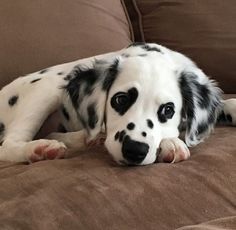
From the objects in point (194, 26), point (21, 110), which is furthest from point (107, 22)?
point (21, 110)

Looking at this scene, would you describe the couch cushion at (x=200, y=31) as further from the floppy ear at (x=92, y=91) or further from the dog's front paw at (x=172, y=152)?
the dog's front paw at (x=172, y=152)

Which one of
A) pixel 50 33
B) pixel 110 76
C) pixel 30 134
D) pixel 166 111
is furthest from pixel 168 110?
pixel 50 33

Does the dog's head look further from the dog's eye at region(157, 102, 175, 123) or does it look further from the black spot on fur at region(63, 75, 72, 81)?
the black spot on fur at region(63, 75, 72, 81)

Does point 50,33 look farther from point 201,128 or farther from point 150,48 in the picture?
point 201,128

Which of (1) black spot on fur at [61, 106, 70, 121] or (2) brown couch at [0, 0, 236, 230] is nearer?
(2) brown couch at [0, 0, 236, 230]

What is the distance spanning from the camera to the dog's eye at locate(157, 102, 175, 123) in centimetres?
169

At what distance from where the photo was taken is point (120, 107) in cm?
171

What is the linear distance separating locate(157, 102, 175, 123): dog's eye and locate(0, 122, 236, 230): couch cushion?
0.15 m

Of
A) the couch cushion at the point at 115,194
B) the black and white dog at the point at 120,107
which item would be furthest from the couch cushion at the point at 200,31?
the couch cushion at the point at 115,194

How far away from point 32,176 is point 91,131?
0.37m

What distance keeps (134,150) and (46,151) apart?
27 cm

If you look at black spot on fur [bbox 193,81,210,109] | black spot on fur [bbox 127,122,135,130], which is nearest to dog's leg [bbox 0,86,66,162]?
black spot on fur [bbox 127,122,135,130]

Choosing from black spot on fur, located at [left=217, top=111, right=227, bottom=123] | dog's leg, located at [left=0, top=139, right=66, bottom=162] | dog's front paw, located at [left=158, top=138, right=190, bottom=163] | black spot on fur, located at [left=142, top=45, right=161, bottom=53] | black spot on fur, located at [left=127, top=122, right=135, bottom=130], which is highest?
black spot on fur, located at [left=142, top=45, right=161, bottom=53]

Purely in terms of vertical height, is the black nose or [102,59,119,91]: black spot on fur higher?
[102,59,119,91]: black spot on fur
